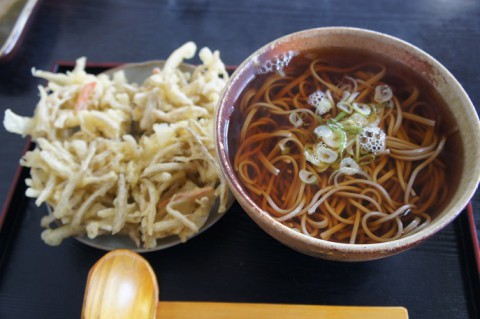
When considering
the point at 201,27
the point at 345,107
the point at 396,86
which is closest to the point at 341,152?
the point at 345,107

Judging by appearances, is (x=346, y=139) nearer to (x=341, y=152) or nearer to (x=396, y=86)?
(x=341, y=152)

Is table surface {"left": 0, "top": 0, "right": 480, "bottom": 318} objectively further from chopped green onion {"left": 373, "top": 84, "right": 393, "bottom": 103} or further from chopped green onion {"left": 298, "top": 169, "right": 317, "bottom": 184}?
chopped green onion {"left": 298, "top": 169, "right": 317, "bottom": 184}

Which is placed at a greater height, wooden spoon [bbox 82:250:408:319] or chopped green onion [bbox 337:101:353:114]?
chopped green onion [bbox 337:101:353:114]

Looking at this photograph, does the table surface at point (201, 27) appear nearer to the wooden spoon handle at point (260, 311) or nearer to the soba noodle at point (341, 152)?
the soba noodle at point (341, 152)

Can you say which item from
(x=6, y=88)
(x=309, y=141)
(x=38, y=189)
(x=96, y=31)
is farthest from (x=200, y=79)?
(x=6, y=88)

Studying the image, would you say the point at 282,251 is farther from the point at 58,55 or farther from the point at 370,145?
the point at 58,55

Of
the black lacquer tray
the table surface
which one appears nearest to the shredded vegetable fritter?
the black lacquer tray
